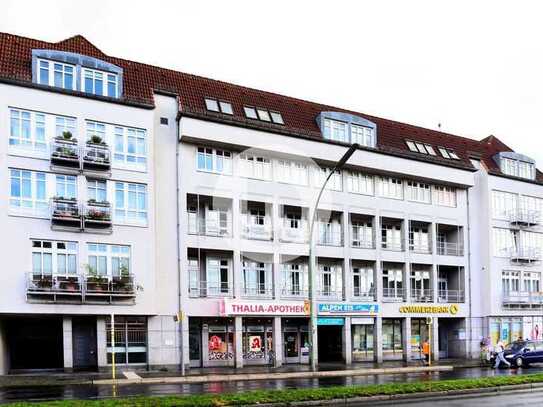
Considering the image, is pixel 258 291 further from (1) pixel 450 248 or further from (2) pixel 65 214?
(1) pixel 450 248

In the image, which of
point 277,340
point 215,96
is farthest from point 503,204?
point 215,96

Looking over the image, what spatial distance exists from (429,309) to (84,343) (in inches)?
924

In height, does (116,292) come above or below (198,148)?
below

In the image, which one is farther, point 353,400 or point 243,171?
point 243,171

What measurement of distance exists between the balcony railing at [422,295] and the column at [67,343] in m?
23.7

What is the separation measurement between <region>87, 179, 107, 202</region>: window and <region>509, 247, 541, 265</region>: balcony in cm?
3241

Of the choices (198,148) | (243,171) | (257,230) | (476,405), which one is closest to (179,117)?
(198,148)

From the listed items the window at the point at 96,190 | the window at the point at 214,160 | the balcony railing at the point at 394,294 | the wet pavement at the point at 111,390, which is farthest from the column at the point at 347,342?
the window at the point at 96,190

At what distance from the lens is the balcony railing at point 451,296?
48312mm

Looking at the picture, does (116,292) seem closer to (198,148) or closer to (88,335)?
(88,335)

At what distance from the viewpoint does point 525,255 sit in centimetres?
5222

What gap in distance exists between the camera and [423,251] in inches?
1832

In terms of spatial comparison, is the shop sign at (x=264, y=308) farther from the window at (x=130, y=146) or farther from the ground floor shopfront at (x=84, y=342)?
the window at (x=130, y=146)

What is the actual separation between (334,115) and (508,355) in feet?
59.3
